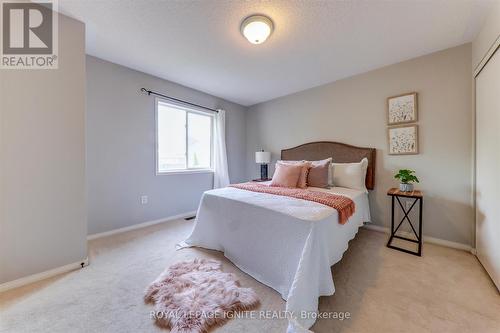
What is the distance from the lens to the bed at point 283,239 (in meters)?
1.24

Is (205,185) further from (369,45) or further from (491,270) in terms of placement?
(491,270)

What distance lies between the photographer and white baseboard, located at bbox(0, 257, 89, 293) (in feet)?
5.01


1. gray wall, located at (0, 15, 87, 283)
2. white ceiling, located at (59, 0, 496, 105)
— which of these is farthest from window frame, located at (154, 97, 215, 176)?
gray wall, located at (0, 15, 87, 283)

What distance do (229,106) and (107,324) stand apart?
387 centimetres

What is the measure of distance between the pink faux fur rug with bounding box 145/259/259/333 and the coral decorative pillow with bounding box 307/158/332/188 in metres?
1.61

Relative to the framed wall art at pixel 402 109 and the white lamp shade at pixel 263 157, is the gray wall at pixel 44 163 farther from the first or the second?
the framed wall art at pixel 402 109

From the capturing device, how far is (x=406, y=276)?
170cm

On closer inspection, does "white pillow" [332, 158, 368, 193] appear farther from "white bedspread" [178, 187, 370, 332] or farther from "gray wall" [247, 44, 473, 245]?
"white bedspread" [178, 187, 370, 332]

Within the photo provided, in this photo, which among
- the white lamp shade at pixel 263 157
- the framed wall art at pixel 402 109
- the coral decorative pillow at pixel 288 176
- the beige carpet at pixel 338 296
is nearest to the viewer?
the beige carpet at pixel 338 296

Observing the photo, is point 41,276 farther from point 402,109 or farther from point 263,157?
point 402,109

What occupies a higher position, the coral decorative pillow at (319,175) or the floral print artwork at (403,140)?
the floral print artwork at (403,140)

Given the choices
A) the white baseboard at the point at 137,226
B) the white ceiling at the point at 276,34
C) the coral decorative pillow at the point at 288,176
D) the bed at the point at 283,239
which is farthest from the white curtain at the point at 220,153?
the bed at the point at 283,239

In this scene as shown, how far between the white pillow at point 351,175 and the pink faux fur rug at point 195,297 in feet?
6.36

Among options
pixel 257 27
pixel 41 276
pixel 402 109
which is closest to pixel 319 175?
pixel 402 109
